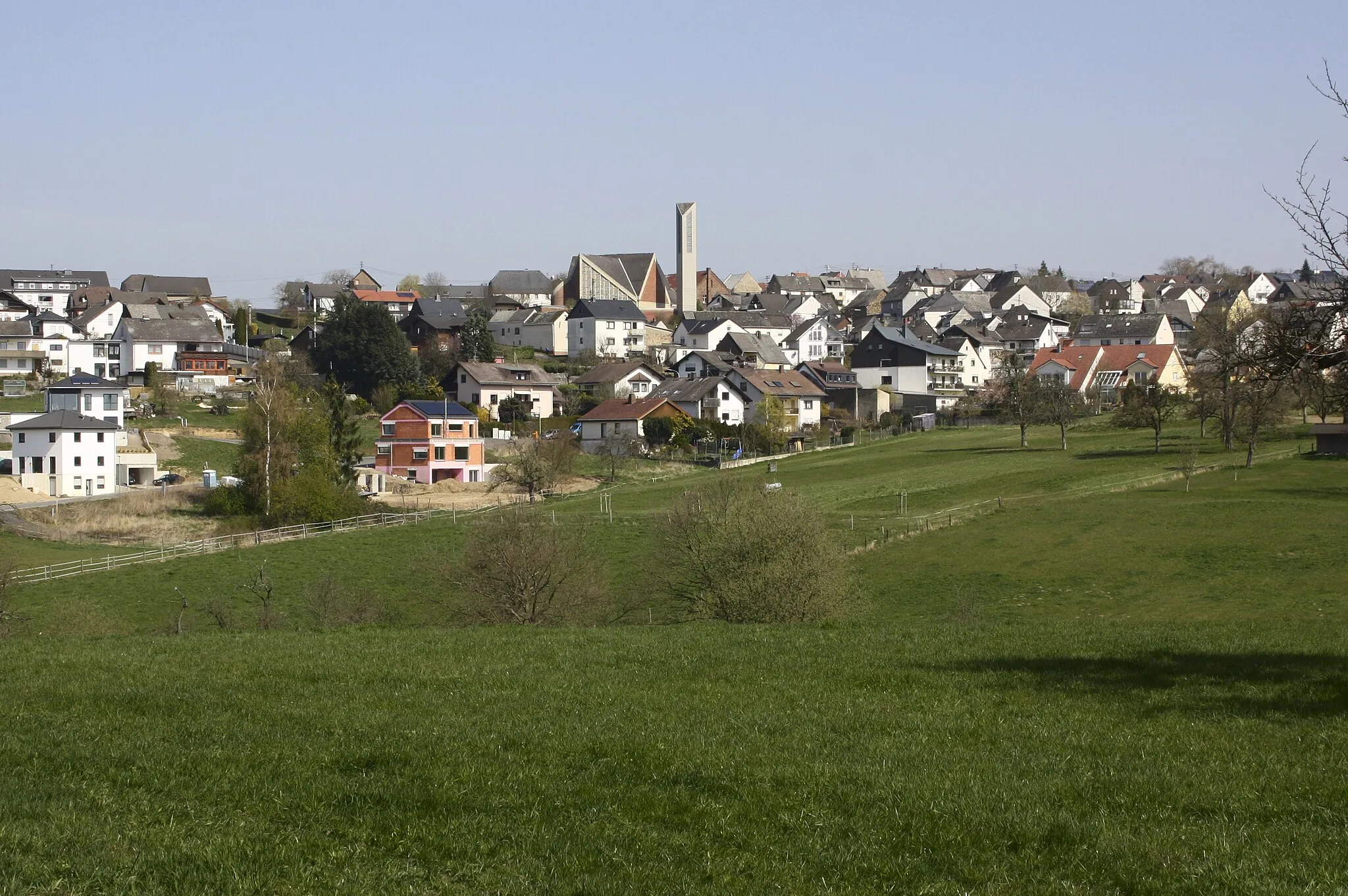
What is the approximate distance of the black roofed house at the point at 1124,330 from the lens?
10788 cm

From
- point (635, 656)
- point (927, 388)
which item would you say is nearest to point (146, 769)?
point (635, 656)

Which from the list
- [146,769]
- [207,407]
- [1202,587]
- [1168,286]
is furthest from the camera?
[1168,286]

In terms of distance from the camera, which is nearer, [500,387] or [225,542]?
[225,542]

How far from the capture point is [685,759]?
9.55 meters

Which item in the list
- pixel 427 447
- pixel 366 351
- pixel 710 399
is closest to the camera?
pixel 427 447

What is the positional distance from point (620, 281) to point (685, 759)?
125 metres

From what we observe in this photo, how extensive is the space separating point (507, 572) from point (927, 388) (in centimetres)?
7371

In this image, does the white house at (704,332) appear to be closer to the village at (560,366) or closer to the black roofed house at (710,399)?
the village at (560,366)

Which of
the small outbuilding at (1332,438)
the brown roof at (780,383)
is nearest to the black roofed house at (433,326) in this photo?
the brown roof at (780,383)

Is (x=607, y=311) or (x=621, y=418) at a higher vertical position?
(x=607, y=311)

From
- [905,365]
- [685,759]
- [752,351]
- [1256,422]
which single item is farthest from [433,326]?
[685,759]

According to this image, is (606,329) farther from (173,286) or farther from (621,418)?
(173,286)

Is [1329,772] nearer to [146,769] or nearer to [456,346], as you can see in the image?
[146,769]

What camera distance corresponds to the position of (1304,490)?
47.0 metres
